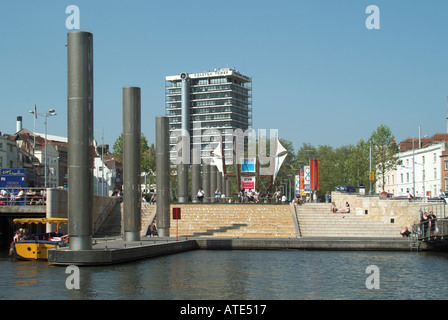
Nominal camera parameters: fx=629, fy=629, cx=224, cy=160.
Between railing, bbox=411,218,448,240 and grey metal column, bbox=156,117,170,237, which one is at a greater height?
grey metal column, bbox=156,117,170,237

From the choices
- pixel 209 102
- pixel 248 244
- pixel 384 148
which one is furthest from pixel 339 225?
pixel 209 102

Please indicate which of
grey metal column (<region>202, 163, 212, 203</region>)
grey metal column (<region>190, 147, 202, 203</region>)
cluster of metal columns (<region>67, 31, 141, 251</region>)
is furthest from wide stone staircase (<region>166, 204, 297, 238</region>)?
grey metal column (<region>202, 163, 212, 203</region>)

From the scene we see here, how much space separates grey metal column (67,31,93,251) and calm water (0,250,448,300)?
268 centimetres

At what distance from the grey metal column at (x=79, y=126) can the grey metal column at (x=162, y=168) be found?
635 inches

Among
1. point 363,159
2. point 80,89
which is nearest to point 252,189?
point 363,159

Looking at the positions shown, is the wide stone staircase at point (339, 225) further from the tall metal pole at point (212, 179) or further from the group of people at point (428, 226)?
the tall metal pole at point (212, 179)

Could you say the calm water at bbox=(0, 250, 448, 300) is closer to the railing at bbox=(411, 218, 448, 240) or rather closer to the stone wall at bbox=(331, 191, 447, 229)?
the railing at bbox=(411, 218, 448, 240)

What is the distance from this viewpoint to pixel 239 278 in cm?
2752

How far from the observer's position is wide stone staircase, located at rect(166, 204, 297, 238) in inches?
1961

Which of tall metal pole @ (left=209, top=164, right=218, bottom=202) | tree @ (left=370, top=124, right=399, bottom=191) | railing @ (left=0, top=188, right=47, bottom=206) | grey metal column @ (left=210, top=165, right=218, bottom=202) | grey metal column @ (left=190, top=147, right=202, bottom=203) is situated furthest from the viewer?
tree @ (left=370, top=124, right=399, bottom=191)

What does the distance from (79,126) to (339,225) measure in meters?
27.8

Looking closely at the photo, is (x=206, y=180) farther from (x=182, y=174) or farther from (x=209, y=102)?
(x=209, y=102)

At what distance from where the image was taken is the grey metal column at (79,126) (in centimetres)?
2975
